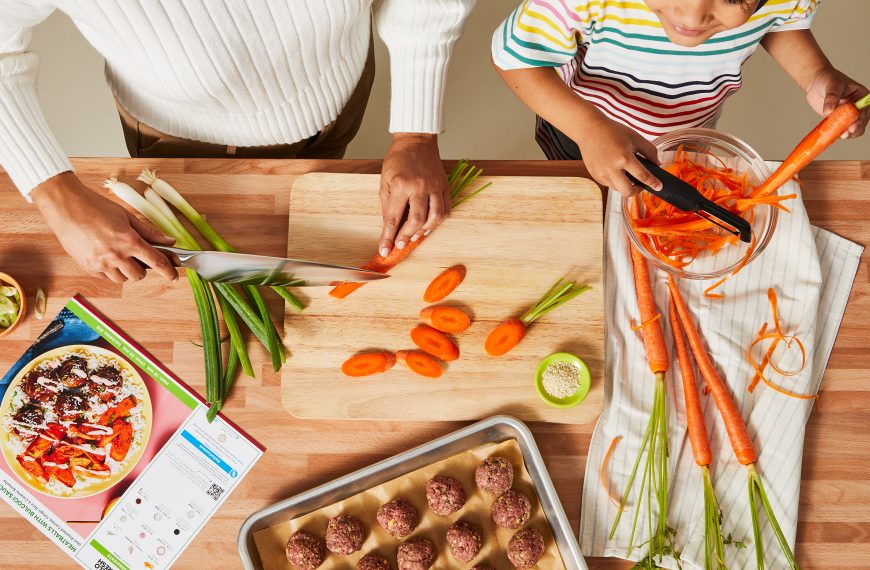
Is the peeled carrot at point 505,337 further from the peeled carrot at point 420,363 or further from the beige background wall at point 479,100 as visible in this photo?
the beige background wall at point 479,100

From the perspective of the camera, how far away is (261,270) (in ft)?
4.54

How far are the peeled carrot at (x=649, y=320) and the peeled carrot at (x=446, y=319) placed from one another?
42 centimetres

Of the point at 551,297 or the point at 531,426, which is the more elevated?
the point at 551,297

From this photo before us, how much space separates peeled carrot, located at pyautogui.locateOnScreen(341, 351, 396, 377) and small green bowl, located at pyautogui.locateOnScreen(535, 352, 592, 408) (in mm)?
344

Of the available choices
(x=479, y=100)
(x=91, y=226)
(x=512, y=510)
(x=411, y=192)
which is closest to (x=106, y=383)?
(x=91, y=226)

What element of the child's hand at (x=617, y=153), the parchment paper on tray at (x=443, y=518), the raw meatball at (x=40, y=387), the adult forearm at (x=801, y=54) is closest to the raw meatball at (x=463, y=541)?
the parchment paper on tray at (x=443, y=518)

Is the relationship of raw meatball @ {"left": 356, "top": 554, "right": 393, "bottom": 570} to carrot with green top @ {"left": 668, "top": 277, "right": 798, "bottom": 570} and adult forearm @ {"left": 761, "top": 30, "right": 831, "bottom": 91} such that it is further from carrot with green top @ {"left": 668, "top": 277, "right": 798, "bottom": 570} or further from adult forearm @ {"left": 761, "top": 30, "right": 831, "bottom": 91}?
adult forearm @ {"left": 761, "top": 30, "right": 831, "bottom": 91}

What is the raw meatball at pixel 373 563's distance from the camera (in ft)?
4.72

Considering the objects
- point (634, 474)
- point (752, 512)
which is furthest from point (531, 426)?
point (752, 512)

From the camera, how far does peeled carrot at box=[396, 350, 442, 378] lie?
4.79 ft

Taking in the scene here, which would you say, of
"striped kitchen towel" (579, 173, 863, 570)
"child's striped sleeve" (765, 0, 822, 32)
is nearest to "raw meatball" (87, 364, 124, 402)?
"striped kitchen towel" (579, 173, 863, 570)

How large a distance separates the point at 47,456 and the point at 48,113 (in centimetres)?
196

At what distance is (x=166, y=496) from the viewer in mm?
1479

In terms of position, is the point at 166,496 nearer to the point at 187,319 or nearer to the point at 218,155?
the point at 187,319
